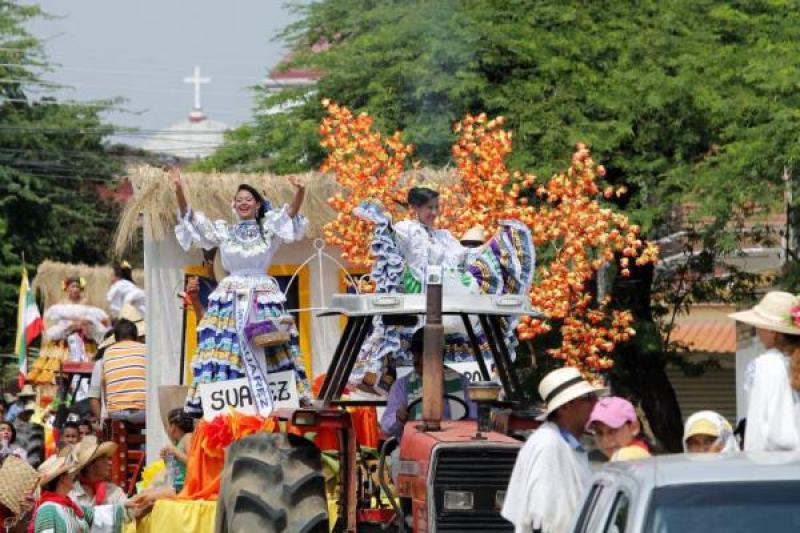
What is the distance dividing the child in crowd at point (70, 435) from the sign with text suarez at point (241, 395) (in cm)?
369

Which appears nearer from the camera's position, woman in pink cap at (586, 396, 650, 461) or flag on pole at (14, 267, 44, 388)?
woman in pink cap at (586, 396, 650, 461)

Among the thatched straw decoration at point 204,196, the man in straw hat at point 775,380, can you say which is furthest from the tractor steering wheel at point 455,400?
the thatched straw decoration at point 204,196

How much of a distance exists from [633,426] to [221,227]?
5.25 metres

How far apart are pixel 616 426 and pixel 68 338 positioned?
14.6 m

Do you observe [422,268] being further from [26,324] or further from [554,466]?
[26,324]

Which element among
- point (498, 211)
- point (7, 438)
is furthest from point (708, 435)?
point (7, 438)

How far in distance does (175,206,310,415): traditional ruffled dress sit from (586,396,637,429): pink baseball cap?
14.5 feet

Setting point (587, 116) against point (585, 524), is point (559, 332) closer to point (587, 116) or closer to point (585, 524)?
point (587, 116)

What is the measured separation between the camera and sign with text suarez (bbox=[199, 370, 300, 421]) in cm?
1414

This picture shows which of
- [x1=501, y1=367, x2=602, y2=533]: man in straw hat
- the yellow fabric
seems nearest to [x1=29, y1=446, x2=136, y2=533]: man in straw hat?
the yellow fabric

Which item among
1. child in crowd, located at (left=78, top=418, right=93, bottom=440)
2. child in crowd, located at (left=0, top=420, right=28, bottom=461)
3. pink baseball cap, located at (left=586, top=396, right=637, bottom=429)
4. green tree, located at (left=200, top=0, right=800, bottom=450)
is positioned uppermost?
green tree, located at (left=200, top=0, right=800, bottom=450)

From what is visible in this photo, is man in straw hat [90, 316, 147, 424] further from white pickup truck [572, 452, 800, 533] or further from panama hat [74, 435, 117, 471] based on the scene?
white pickup truck [572, 452, 800, 533]

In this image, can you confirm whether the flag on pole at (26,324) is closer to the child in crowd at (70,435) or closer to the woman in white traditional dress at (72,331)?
the woman in white traditional dress at (72,331)

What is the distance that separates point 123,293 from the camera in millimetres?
23812
